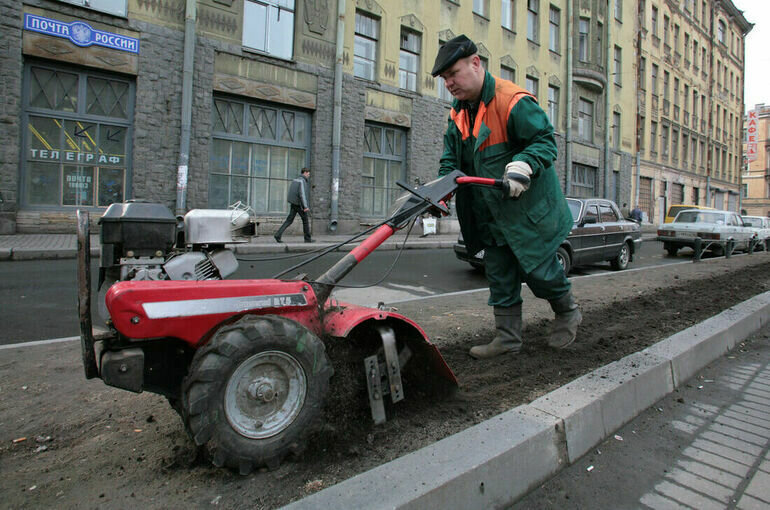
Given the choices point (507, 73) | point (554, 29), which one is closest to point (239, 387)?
point (507, 73)

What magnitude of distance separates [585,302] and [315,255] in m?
4.29

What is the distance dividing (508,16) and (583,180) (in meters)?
10.6

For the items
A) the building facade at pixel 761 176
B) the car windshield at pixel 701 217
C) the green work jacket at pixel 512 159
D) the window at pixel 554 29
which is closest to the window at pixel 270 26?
the green work jacket at pixel 512 159

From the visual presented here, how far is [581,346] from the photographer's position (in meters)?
3.61

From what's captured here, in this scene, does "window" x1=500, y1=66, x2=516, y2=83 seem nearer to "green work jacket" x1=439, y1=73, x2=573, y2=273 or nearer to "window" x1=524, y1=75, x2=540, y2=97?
"window" x1=524, y1=75, x2=540, y2=97

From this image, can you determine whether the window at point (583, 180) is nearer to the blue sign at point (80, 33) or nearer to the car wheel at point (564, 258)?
the car wheel at point (564, 258)

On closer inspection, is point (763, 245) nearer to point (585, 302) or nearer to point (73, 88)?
point (585, 302)

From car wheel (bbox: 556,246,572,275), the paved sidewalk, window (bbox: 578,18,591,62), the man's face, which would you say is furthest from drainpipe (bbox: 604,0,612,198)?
the man's face

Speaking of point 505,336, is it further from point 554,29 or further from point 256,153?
point 554,29

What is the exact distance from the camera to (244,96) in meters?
14.4

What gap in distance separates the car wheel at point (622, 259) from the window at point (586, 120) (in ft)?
58.5

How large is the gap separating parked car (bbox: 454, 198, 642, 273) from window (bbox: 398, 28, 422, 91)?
10.1m

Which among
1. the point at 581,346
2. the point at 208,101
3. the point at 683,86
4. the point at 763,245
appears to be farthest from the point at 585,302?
the point at 683,86

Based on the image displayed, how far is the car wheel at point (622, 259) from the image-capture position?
36.8 feet
